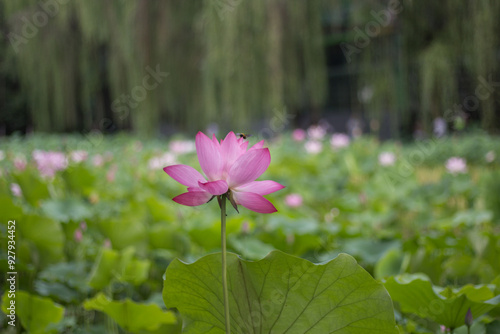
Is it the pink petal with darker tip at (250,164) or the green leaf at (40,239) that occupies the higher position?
the pink petal with darker tip at (250,164)

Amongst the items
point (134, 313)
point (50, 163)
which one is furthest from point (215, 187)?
point (50, 163)

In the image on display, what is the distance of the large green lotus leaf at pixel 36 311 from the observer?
653 mm

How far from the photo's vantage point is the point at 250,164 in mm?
399

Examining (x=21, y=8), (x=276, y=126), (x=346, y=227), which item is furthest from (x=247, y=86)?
(x=21, y=8)

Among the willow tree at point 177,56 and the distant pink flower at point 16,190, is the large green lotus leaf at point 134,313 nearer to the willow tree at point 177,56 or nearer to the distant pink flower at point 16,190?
the distant pink flower at point 16,190

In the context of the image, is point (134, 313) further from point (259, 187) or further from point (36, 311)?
point (259, 187)

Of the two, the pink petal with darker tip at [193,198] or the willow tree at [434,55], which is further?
the willow tree at [434,55]

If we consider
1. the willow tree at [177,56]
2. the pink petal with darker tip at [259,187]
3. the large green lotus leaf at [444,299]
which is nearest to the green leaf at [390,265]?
the large green lotus leaf at [444,299]

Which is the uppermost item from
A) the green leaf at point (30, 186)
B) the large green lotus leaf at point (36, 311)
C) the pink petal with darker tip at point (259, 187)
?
the pink petal with darker tip at point (259, 187)

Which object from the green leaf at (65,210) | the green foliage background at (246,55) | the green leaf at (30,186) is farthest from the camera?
the green foliage background at (246,55)

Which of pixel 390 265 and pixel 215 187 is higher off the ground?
pixel 215 187

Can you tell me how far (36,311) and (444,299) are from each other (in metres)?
0.51

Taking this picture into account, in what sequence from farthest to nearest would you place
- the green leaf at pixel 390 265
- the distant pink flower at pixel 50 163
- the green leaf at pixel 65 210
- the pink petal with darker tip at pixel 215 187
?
the distant pink flower at pixel 50 163, the green leaf at pixel 65 210, the green leaf at pixel 390 265, the pink petal with darker tip at pixel 215 187

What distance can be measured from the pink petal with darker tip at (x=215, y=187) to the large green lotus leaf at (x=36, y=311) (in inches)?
14.7
